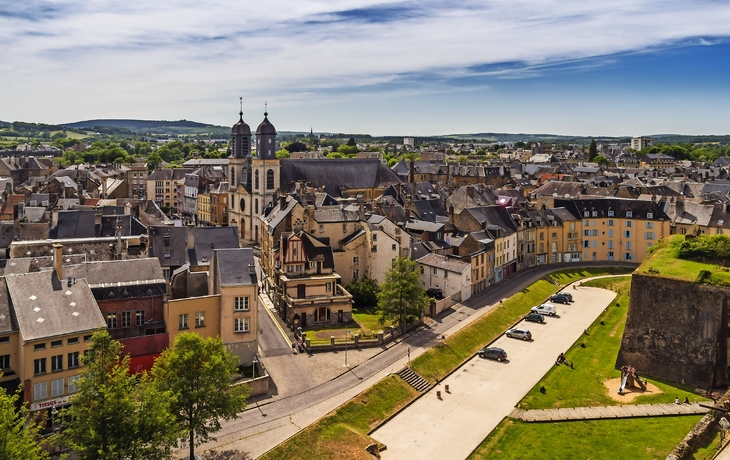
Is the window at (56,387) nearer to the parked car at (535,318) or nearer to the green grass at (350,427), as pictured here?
the green grass at (350,427)

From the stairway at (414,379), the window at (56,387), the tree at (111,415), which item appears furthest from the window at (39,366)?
the stairway at (414,379)

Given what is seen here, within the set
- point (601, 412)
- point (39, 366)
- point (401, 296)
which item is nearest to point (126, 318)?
point (39, 366)

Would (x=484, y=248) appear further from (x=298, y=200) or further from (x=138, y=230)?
(x=138, y=230)

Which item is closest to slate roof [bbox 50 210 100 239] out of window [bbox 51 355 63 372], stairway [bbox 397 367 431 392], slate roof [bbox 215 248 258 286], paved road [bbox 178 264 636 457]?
paved road [bbox 178 264 636 457]

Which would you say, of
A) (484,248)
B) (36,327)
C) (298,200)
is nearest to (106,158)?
(298,200)

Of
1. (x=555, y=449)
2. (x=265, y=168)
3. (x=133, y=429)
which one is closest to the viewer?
(x=133, y=429)

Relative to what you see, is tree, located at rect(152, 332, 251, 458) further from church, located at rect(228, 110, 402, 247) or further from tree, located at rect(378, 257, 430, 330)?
church, located at rect(228, 110, 402, 247)
